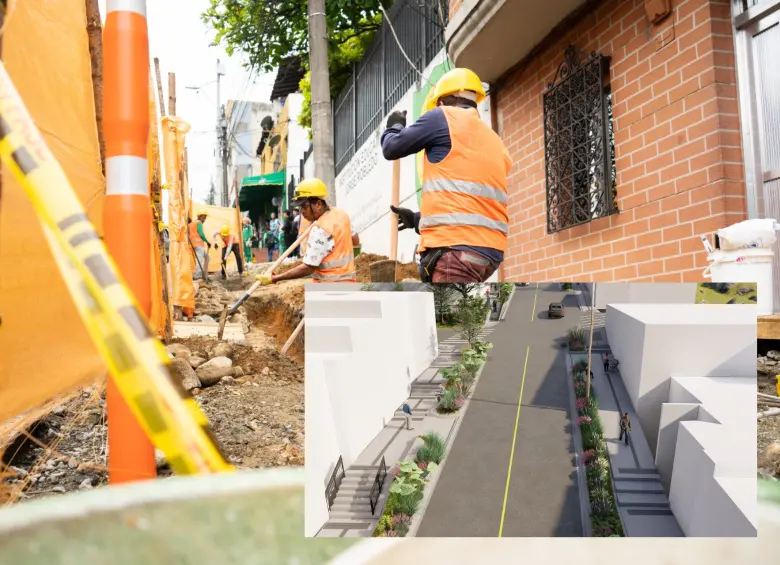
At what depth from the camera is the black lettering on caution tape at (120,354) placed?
4.31ft

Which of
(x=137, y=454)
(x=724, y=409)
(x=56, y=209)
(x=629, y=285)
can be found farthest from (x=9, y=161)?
(x=724, y=409)

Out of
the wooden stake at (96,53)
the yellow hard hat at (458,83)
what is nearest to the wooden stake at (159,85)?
the wooden stake at (96,53)

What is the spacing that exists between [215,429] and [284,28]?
12.2 ft

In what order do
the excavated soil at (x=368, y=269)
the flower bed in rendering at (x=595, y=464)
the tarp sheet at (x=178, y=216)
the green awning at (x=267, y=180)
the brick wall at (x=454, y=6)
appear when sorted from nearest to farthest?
the flower bed in rendering at (x=595, y=464)
the tarp sheet at (x=178, y=216)
the brick wall at (x=454, y=6)
the excavated soil at (x=368, y=269)
the green awning at (x=267, y=180)

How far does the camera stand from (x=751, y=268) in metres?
2.77

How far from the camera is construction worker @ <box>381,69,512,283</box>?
2.43 metres

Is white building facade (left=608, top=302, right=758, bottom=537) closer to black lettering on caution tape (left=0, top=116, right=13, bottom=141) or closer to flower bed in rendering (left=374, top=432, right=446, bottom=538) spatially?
flower bed in rendering (left=374, top=432, right=446, bottom=538)

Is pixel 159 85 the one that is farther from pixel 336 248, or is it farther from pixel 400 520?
pixel 400 520

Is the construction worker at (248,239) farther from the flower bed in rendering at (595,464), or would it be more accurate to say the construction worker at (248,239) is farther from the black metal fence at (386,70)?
the flower bed in rendering at (595,464)

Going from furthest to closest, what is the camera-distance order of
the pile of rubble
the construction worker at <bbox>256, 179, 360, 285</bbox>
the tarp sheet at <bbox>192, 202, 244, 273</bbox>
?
the tarp sheet at <bbox>192, 202, 244, 273</bbox> → the construction worker at <bbox>256, 179, 360, 285</bbox> → the pile of rubble

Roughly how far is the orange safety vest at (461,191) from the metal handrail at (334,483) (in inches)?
44.9

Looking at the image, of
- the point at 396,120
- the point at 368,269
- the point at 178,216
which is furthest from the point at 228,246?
the point at 396,120

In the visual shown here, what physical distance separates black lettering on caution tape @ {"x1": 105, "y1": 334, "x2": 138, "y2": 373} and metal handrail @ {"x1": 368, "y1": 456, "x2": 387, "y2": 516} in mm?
638

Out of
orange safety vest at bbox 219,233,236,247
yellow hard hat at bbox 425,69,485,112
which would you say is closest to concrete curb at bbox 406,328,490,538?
yellow hard hat at bbox 425,69,485,112
